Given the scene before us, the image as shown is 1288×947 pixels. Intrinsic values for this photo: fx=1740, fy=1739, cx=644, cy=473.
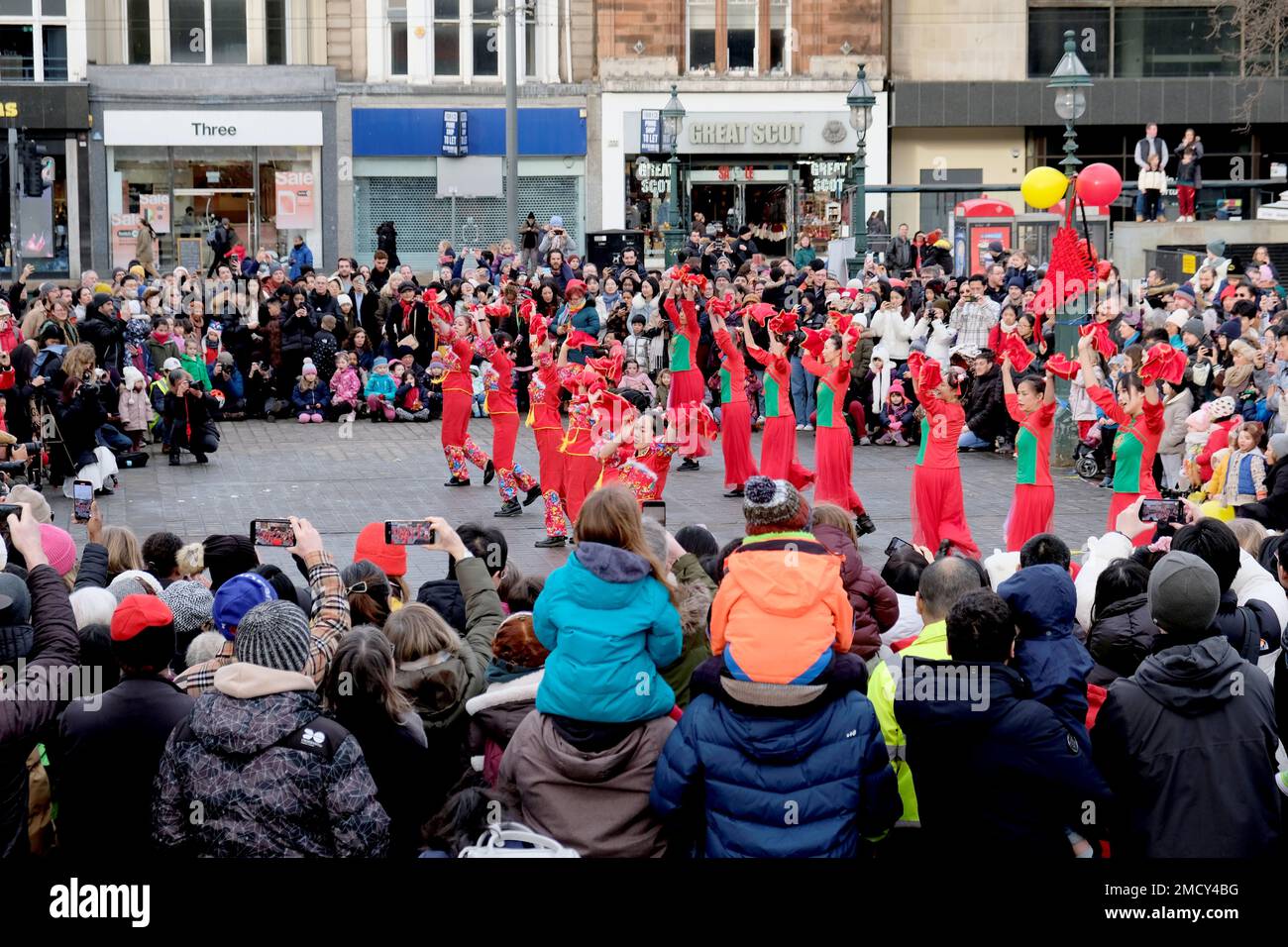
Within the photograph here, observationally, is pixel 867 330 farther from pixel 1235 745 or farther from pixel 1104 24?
pixel 1104 24

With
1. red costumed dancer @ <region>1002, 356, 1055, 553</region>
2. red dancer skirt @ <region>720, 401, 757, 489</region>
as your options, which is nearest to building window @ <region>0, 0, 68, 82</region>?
red dancer skirt @ <region>720, 401, 757, 489</region>

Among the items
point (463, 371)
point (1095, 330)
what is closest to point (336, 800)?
point (1095, 330)

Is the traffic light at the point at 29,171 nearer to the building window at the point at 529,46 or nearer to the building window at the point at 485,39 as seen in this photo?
the building window at the point at 485,39

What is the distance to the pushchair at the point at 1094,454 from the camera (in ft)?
54.9

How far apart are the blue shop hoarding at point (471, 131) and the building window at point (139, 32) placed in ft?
13.6

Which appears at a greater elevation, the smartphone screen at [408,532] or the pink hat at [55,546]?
the smartphone screen at [408,532]

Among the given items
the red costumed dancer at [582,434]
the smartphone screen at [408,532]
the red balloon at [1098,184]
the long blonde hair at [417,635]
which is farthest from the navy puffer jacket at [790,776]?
the red balloon at [1098,184]

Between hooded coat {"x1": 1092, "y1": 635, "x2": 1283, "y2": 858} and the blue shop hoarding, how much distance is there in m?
30.3

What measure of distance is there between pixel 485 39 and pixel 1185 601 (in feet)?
103

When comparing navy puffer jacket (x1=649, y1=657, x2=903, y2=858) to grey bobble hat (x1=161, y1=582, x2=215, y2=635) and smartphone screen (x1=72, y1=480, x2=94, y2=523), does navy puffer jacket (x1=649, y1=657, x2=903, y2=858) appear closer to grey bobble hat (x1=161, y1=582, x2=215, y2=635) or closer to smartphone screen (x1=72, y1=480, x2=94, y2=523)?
grey bobble hat (x1=161, y1=582, x2=215, y2=635)

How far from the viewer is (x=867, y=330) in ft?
66.3

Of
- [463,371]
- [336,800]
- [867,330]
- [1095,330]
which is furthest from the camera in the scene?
[867,330]

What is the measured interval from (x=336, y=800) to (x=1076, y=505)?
1190 centimetres

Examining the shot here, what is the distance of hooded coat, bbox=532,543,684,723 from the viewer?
514 cm
